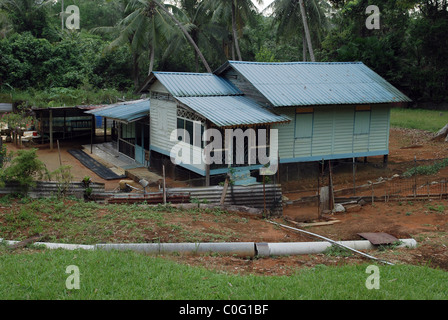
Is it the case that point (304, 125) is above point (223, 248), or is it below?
above

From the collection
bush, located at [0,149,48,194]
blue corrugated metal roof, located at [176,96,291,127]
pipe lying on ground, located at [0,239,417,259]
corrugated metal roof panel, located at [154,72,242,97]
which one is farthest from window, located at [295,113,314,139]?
bush, located at [0,149,48,194]

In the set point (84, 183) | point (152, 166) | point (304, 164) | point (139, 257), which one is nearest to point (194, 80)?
point (152, 166)

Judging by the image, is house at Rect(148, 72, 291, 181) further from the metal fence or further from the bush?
the bush

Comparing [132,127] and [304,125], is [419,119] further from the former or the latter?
[132,127]

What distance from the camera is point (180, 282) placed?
7559 mm

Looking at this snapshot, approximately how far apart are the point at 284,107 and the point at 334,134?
293 centimetres

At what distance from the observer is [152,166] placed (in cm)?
2041

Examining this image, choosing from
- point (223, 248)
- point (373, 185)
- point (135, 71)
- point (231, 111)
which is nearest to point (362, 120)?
point (373, 185)

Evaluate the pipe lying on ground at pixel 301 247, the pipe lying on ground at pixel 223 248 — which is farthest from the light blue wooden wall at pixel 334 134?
the pipe lying on ground at pixel 223 248

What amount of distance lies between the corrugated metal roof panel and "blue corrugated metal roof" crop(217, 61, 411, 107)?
818 millimetres

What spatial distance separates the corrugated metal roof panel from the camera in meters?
18.6
